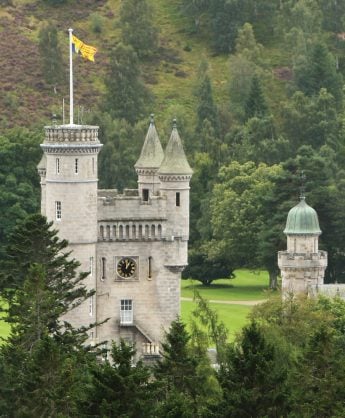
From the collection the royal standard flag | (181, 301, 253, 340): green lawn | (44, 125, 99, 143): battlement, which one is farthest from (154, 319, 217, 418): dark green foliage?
(181, 301, 253, 340): green lawn

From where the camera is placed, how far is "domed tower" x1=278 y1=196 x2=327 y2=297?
154 m

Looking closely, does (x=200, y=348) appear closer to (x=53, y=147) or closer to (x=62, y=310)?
(x=62, y=310)

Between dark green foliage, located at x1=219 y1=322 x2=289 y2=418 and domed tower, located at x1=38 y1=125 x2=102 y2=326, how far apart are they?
105 ft

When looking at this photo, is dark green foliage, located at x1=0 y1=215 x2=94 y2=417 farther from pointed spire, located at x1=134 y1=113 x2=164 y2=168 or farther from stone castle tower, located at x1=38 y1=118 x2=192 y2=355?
pointed spire, located at x1=134 y1=113 x2=164 y2=168

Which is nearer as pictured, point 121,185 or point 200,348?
point 200,348

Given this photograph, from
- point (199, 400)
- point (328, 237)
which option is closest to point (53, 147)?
point (199, 400)

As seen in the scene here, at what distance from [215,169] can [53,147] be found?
63316 mm

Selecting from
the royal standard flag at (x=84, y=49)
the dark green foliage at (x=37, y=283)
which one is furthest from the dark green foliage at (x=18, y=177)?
the dark green foliage at (x=37, y=283)

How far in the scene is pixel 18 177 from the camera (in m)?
192

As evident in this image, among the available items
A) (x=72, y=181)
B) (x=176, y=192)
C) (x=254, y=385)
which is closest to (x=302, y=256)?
(x=176, y=192)

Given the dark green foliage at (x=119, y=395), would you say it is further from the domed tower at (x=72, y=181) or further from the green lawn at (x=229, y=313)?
the green lawn at (x=229, y=313)

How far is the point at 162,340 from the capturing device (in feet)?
456

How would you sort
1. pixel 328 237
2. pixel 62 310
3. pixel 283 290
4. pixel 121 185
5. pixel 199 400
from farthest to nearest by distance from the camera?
pixel 121 185 < pixel 328 237 < pixel 283 290 < pixel 62 310 < pixel 199 400

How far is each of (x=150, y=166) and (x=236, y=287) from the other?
123ft
